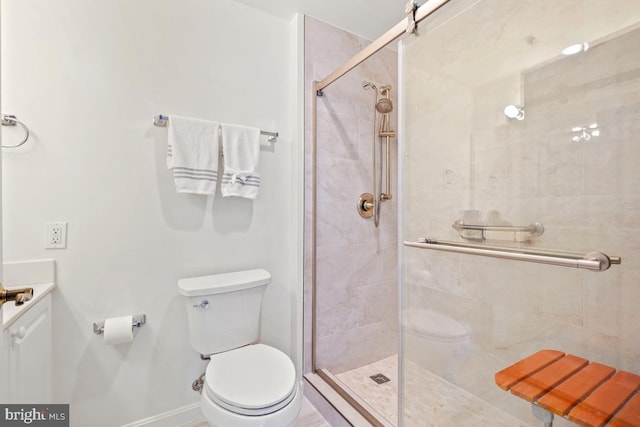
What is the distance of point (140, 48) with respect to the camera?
149 centimetres

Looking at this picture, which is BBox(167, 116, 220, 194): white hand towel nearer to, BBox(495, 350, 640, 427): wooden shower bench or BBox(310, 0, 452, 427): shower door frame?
BBox(310, 0, 452, 427): shower door frame

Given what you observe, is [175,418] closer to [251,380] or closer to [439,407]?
[251,380]

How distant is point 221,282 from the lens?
1516 mm

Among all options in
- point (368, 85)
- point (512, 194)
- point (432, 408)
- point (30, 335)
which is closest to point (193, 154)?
point (30, 335)

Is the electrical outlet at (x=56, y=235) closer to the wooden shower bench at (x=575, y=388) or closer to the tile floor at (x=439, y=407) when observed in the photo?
the tile floor at (x=439, y=407)

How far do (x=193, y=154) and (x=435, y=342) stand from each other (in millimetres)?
1502

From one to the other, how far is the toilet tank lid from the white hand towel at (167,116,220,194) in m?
0.44

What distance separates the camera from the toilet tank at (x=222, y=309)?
1.44 m

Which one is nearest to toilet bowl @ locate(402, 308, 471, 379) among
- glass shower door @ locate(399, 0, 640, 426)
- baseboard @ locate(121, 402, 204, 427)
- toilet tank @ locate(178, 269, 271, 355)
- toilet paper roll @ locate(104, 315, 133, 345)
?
glass shower door @ locate(399, 0, 640, 426)

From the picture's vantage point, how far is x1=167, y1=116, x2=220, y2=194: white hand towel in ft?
4.86

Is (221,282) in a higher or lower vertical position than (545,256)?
lower

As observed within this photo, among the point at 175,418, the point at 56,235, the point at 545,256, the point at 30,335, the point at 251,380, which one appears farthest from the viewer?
the point at 175,418

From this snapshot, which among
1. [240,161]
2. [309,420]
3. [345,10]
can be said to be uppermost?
[345,10]

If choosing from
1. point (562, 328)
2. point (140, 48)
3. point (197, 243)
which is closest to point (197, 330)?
point (197, 243)
